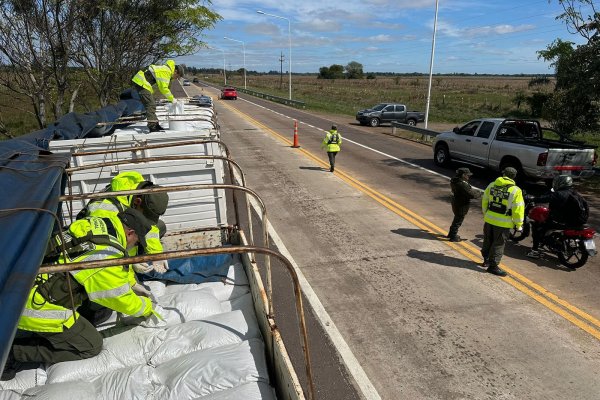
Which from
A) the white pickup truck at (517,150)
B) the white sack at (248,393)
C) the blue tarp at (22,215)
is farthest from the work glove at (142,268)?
the white pickup truck at (517,150)

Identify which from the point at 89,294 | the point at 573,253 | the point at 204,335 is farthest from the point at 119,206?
the point at 573,253

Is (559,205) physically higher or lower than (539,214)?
higher

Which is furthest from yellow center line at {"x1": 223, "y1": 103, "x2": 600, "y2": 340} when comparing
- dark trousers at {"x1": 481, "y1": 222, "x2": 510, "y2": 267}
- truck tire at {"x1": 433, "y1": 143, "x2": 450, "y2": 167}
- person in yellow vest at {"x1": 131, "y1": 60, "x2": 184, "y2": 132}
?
person in yellow vest at {"x1": 131, "y1": 60, "x2": 184, "y2": 132}

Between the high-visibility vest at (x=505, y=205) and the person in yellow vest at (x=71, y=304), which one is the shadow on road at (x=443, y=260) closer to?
the high-visibility vest at (x=505, y=205)

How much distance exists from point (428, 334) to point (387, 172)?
31.3 ft

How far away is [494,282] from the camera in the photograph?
6.55m

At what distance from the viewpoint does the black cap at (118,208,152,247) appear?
4.16 meters

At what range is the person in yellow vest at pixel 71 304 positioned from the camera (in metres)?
3.32

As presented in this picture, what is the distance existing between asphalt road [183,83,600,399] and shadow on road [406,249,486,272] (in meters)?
0.02

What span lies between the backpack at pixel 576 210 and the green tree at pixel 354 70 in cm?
14352

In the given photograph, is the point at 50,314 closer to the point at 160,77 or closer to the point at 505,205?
the point at 505,205

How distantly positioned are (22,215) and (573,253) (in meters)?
7.78

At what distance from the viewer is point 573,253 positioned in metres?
6.98

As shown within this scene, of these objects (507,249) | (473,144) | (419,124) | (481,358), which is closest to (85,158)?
(481,358)
